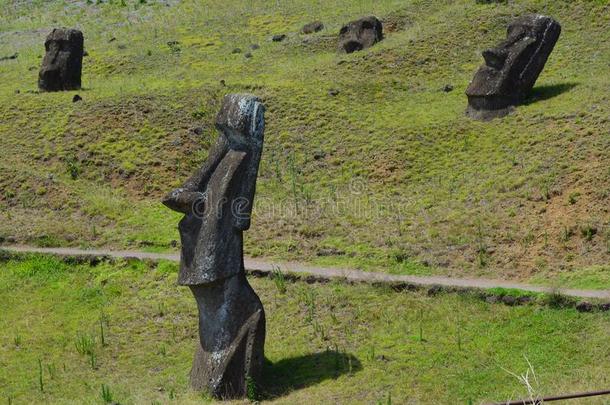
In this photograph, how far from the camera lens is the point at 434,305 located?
15602 mm

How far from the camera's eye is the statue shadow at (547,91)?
25188 mm

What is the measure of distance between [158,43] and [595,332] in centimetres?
2967

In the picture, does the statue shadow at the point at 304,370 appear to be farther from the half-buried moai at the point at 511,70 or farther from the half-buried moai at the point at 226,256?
the half-buried moai at the point at 511,70

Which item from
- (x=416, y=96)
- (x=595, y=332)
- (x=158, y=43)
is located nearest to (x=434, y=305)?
(x=595, y=332)

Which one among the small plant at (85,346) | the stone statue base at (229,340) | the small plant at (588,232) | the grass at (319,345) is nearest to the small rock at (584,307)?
the grass at (319,345)

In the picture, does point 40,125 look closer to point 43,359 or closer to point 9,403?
point 43,359

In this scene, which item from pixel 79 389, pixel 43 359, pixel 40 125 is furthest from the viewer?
pixel 40 125

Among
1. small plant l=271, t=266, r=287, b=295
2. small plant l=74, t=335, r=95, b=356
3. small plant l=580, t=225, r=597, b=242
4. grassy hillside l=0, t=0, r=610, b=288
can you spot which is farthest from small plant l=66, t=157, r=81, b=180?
small plant l=580, t=225, r=597, b=242

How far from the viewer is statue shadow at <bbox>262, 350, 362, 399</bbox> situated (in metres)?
13.0

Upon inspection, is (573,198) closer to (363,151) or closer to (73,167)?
(363,151)

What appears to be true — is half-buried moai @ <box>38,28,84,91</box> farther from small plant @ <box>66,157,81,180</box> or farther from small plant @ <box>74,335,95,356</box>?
small plant @ <box>74,335,95,356</box>

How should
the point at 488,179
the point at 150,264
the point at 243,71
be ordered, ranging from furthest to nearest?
the point at 243,71
the point at 488,179
the point at 150,264

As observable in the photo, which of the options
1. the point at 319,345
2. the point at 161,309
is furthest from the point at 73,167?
the point at 319,345

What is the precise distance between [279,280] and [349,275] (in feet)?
4.25
